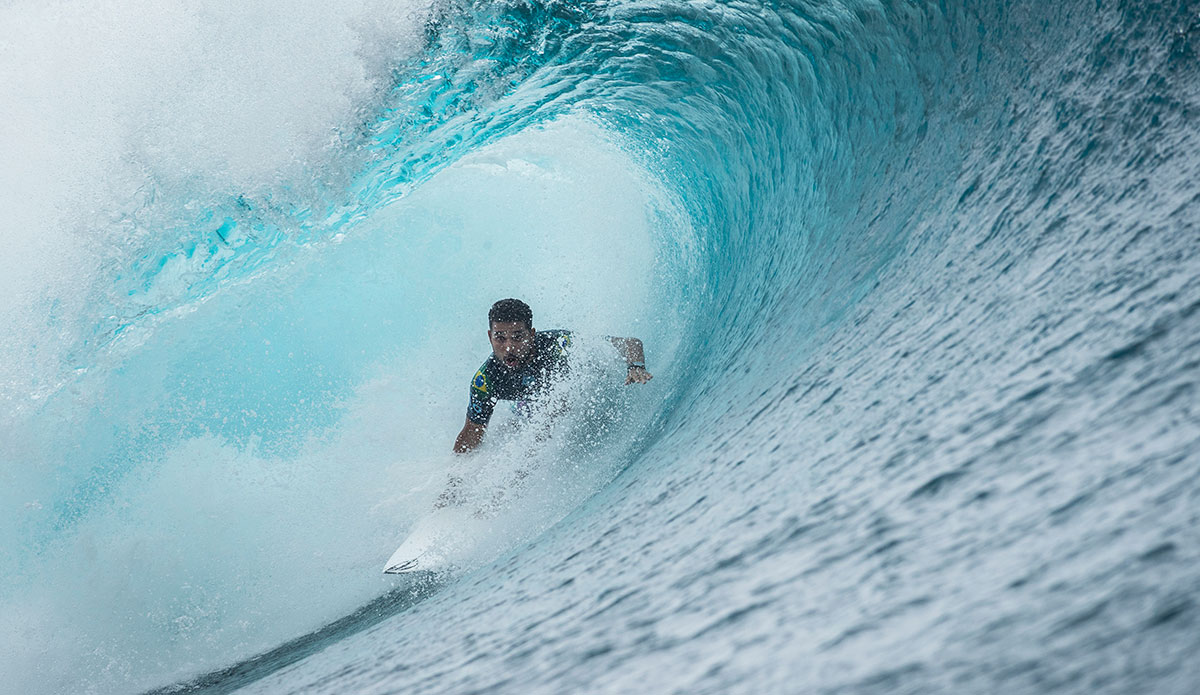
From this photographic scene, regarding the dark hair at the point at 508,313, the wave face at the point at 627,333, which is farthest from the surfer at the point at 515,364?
the wave face at the point at 627,333

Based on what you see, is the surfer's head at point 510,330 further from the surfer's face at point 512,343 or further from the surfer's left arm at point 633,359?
the surfer's left arm at point 633,359

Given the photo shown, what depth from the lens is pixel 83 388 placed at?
3.63 metres

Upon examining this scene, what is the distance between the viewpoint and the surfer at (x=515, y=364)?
116 inches

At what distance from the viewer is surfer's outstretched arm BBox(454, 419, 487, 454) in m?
3.26

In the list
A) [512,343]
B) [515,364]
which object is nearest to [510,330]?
[512,343]

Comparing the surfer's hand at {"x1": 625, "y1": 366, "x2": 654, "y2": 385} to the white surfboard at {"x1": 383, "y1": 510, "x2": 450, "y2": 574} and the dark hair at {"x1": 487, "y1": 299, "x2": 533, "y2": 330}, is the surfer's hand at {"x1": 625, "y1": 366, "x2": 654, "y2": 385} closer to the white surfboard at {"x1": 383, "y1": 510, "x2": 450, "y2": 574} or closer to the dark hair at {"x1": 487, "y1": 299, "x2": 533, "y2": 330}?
the dark hair at {"x1": 487, "y1": 299, "x2": 533, "y2": 330}

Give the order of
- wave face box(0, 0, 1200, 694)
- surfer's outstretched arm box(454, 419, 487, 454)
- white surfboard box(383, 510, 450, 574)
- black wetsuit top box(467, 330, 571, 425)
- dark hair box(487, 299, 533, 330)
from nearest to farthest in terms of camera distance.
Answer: wave face box(0, 0, 1200, 694), white surfboard box(383, 510, 450, 574), dark hair box(487, 299, 533, 330), black wetsuit top box(467, 330, 571, 425), surfer's outstretched arm box(454, 419, 487, 454)

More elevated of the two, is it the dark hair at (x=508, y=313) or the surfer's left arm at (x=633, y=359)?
the dark hair at (x=508, y=313)

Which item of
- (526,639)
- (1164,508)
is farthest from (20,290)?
(1164,508)

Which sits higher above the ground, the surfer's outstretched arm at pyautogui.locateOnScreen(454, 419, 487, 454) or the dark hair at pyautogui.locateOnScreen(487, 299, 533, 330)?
the dark hair at pyautogui.locateOnScreen(487, 299, 533, 330)

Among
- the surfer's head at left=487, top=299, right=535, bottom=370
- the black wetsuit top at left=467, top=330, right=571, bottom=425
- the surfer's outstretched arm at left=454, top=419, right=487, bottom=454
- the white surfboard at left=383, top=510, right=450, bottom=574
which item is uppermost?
the surfer's head at left=487, top=299, right=535, bottom=370

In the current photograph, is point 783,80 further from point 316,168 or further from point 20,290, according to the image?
point 20,290

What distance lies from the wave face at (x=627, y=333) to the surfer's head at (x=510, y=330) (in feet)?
1.78

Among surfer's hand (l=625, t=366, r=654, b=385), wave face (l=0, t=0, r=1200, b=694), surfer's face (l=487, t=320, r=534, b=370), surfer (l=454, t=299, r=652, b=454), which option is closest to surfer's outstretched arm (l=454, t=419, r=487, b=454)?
surfer (l=454, t=299, r=652, b=454)
